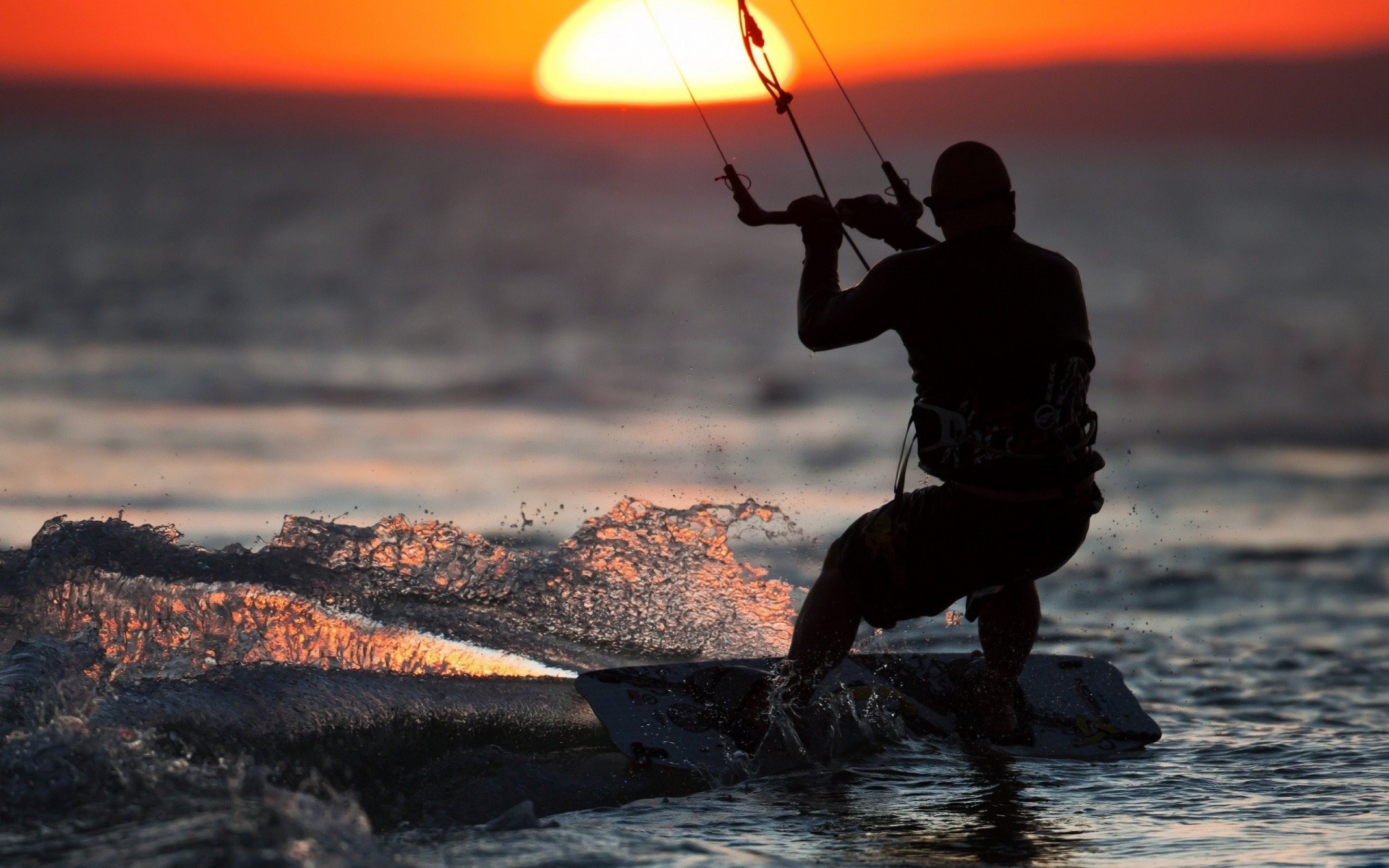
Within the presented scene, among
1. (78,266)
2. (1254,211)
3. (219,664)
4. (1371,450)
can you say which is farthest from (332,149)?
(219,664)

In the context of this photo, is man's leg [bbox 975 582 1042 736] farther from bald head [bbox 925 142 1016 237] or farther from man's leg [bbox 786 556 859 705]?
bald head [bbox 925 142 1016 237]

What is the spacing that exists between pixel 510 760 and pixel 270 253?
1250 inches

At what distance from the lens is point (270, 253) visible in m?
34.7

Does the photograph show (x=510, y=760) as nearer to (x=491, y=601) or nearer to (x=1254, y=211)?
(x=491, y=601)

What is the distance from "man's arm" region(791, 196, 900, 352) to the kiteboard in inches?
53.9

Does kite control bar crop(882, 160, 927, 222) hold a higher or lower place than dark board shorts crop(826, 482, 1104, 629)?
higher

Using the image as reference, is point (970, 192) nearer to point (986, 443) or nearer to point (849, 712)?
point (986, 443)

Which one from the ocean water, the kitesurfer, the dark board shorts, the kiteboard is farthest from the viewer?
the kiteboard

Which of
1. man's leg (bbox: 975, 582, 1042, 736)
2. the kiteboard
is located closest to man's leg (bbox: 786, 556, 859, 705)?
the kiteboard

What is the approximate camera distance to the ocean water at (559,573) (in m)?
4.24

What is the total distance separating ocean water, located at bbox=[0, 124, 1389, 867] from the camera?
4.24m

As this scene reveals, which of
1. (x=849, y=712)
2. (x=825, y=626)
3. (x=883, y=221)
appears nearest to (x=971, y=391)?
(x=883, y=221)

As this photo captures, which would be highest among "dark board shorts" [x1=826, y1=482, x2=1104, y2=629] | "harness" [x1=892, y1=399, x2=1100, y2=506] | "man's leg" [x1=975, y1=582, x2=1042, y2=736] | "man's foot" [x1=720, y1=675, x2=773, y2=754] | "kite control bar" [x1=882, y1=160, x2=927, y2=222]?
"kite control bar" [x1=882, y1=160, x2=927, y2=222]

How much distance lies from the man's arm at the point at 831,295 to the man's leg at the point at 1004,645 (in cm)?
106
